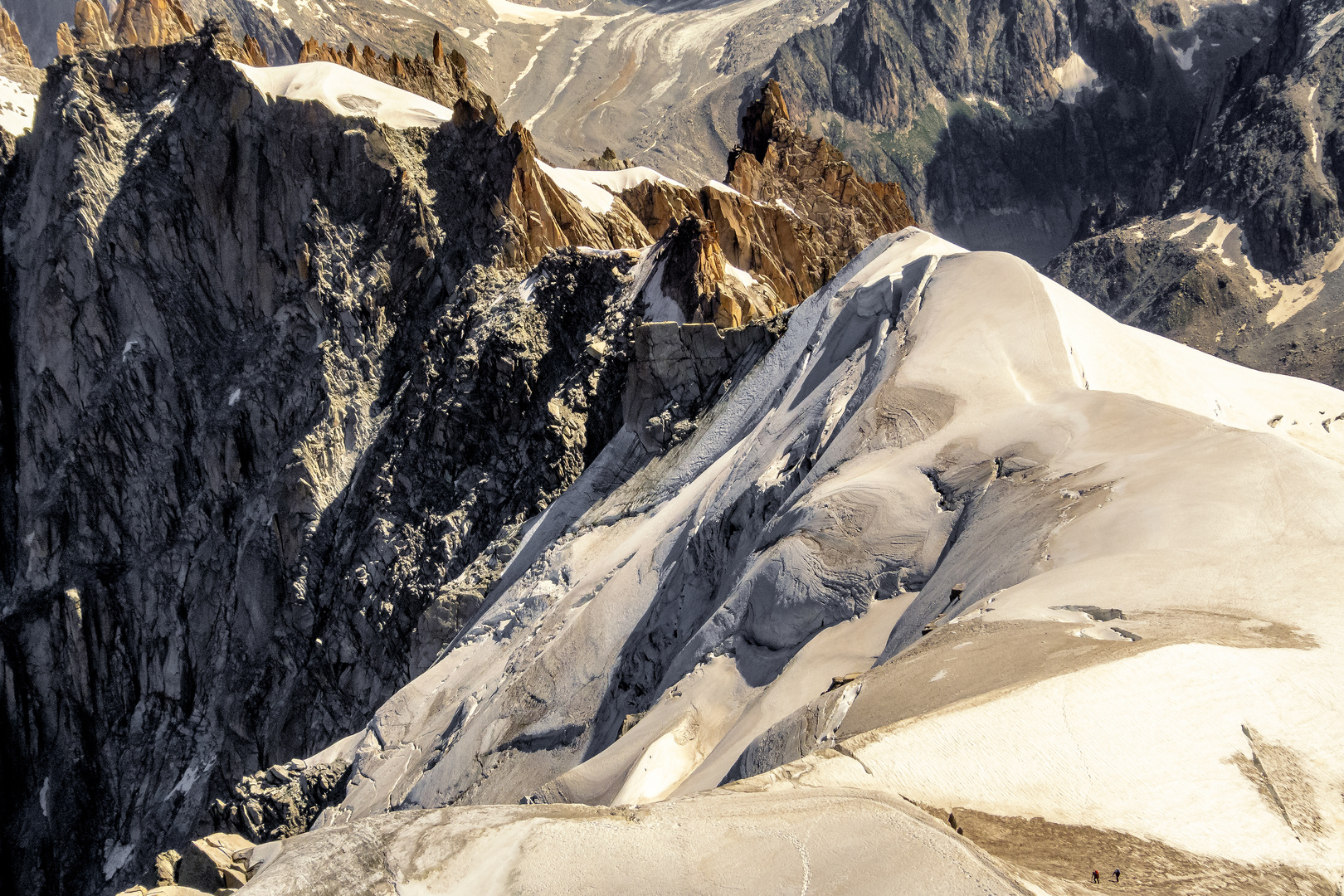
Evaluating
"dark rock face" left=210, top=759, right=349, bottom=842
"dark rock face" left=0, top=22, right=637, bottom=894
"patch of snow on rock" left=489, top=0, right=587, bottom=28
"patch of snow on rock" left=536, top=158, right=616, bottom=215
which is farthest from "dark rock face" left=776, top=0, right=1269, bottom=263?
"dark rock face" left=210, top=759, right=349, bottom=842

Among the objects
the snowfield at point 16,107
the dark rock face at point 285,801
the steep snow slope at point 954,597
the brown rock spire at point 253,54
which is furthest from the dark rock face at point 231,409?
the steep snow slope at point 954,597

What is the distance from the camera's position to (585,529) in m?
22.3

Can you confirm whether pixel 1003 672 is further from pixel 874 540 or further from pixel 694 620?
pixel 694 620

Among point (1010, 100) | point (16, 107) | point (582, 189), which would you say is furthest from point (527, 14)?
point (582, 189)

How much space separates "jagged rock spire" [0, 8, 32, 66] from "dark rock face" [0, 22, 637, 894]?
359 inches

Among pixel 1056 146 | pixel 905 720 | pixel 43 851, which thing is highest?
pixel 905 720

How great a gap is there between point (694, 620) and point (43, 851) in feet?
94.5

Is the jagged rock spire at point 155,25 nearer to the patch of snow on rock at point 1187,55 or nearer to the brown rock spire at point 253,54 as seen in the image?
the brown rock spire at point 253,54

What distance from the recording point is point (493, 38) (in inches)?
6176

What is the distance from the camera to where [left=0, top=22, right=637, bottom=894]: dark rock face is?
26.4 metres

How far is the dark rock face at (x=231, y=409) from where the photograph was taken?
26.4m

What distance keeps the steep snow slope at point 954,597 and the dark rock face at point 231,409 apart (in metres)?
5.55

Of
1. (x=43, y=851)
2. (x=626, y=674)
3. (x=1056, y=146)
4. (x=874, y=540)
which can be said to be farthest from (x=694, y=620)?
(x=1056, y=146)

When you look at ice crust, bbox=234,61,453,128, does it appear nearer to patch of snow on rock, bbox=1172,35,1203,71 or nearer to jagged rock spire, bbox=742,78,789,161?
jagged rock spire, bbox=742,78,789,161
